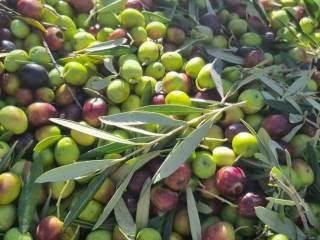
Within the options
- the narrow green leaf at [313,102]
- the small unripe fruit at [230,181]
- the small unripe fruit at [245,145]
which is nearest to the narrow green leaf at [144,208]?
the small unripe fruit at [230,181]

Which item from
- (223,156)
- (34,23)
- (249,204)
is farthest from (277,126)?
(34,23)

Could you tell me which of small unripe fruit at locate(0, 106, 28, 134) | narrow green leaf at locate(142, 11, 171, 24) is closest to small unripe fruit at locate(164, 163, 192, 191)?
small unripe fruit at locate(0, 106, 28, 134)

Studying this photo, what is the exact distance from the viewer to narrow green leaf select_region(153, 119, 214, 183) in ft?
5.82

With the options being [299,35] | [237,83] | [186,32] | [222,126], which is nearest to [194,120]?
[222,126]

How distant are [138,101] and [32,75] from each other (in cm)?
49

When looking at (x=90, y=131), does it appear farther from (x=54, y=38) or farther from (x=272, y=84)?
(x=272, y=84)

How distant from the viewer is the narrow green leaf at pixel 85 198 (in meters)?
1.81

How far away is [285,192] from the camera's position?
1.82 m

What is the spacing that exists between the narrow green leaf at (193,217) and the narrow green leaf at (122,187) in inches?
8.1

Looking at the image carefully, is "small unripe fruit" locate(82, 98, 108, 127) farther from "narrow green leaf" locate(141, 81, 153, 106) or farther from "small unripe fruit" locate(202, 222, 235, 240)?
"small unripe fruit" locate(202, 222, 235, 240)

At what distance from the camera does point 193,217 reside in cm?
187

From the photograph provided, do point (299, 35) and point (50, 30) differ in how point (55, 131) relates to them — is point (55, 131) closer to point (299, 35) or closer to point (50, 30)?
point (50, 30)

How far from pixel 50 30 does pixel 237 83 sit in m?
0.95

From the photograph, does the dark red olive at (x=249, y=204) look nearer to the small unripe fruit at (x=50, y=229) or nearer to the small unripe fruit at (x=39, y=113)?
the small unripe fruit at (x=50, y=229)
